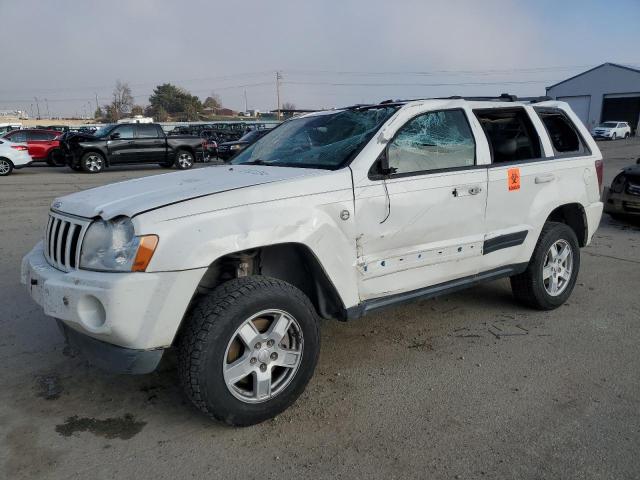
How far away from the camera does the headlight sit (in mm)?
2580

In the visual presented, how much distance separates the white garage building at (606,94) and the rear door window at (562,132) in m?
52.0

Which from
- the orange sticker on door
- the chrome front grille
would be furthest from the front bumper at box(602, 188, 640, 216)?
the chrome front grille

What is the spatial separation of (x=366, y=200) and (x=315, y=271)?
54 cm

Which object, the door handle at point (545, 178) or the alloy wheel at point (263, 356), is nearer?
the alloy wheel at point (263, 356)

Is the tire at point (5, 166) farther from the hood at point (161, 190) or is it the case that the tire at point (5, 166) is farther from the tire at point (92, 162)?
the hood at point (161, 190)

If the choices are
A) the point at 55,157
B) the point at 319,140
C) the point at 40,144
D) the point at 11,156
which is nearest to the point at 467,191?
the point at 319,140

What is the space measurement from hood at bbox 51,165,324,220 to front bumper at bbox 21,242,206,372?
1.15 feet

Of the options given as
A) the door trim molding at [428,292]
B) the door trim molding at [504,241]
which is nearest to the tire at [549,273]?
the door trim molding at [428,292]

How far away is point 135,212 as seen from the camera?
267 cm

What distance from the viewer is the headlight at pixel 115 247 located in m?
2.58

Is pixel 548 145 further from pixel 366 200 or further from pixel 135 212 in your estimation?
pixel 135 212

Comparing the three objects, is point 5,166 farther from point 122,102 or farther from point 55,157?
point 122,102

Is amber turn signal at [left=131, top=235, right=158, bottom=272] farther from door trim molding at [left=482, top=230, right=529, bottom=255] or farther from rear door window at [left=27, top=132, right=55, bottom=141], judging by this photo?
rear door window at [left=27, top=132, right=55, bottom=141]

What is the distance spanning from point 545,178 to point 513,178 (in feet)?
1.45
